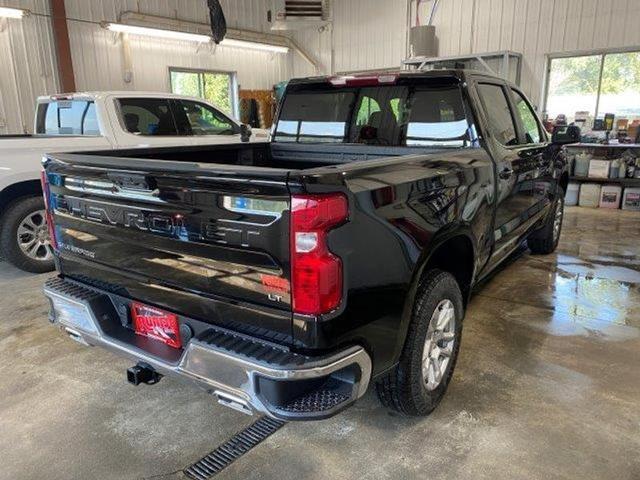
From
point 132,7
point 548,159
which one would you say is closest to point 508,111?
point 548,159

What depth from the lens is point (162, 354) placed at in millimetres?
1877

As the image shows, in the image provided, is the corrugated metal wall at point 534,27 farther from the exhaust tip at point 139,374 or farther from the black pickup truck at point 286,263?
the exhaust tip at point 139,374

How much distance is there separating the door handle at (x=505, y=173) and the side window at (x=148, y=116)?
4.00 metres

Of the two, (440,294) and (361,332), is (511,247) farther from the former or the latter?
(361,332)

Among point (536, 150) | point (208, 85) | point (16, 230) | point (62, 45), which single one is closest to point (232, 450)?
point (536, 150)

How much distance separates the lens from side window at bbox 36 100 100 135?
519cm

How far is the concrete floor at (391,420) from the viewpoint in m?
2.06

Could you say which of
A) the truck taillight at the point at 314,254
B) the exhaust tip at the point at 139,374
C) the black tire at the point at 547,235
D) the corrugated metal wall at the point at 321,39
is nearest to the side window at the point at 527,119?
the black tire at the point at 547,235

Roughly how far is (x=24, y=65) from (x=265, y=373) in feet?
29.2

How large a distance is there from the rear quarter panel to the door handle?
71 centimetres

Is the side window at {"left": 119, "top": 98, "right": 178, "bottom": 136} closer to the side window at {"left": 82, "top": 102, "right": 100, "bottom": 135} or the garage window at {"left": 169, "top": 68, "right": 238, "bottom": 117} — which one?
the side window at {"left": 82, "top": 102, "right": 100, "bottom": 135}

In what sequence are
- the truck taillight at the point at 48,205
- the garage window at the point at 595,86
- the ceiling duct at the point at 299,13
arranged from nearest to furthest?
1. the truck taillight at the point at 48,205
2. the garage window at the point at 595,86
3. the ceiling duct at the point at 299,13

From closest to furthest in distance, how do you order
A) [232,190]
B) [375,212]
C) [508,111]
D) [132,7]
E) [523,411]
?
[232,190]
[375,212]
[523,411]
[508,111]
[132,7]

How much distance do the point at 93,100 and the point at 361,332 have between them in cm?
467
